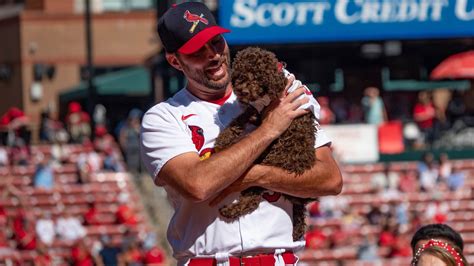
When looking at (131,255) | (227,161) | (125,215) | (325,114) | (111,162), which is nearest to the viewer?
(227,161)

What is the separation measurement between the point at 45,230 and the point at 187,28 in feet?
42.6

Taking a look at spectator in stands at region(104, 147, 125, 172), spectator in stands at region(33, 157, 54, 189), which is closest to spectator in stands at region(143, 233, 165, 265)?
spectator in stands at region(33, 157, 54, 189)

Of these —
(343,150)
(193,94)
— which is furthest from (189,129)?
(343,150)

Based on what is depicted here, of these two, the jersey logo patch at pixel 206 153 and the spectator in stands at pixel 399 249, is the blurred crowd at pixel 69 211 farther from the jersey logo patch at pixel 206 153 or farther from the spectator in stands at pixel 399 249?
the jersey logo patch at pixel 206 153

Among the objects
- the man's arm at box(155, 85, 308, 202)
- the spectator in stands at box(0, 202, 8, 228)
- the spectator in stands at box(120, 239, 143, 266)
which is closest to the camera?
the man's arm at box(155, 85, 308, 202)

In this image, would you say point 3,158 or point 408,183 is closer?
point 408,183

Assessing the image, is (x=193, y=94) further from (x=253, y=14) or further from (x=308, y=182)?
(x=253, y=14)

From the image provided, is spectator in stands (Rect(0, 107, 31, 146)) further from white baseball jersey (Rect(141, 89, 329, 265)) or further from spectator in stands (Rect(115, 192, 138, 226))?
white baseball jersey (Rect(141, 89, 329, 265))

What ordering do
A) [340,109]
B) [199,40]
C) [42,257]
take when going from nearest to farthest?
[199,40]
[42,257]
[340,109]

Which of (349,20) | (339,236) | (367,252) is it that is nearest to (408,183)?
(339,236)

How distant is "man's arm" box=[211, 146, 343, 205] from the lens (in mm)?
3947

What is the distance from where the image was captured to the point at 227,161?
3908 millimetres

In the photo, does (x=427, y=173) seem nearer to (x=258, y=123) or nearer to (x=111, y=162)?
(x=111, y=162)

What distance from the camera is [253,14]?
21.0 metres
